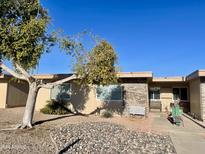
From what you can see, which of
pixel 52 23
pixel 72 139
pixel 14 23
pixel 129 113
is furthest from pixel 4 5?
pixel 129 113

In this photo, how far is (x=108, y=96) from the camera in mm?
15898

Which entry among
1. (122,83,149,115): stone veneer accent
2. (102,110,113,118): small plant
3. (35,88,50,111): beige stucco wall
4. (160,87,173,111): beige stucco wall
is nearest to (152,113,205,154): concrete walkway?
(122,83,149,115): stone veneer accent

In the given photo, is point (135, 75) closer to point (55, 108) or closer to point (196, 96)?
point (196, 96)

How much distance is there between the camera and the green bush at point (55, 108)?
15.7m

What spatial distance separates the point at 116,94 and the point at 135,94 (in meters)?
1.39

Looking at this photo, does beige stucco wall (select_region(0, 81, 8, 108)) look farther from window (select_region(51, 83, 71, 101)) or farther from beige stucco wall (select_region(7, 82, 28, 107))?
window (select_region(51, 83, 71, 101))

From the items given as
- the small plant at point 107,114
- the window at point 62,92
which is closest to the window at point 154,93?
the small plant at point 107,114

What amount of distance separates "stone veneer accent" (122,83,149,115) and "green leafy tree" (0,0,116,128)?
406 cm

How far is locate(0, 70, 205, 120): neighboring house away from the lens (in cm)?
1495

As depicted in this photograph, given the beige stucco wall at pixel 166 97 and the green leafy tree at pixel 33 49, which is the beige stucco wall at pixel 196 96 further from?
the green leafy tree at pixel 33 49

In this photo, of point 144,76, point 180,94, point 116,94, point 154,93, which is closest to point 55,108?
point 116,94

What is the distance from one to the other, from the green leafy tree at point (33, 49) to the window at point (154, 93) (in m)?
10.4

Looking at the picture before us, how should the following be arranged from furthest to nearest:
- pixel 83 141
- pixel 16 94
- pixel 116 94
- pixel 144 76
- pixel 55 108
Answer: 1. pixel 16 94
2. pixel 55 108
3. pixel 116 94
4. pixel 144 76
5. pixel 83 141

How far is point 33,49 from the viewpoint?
10.9m
